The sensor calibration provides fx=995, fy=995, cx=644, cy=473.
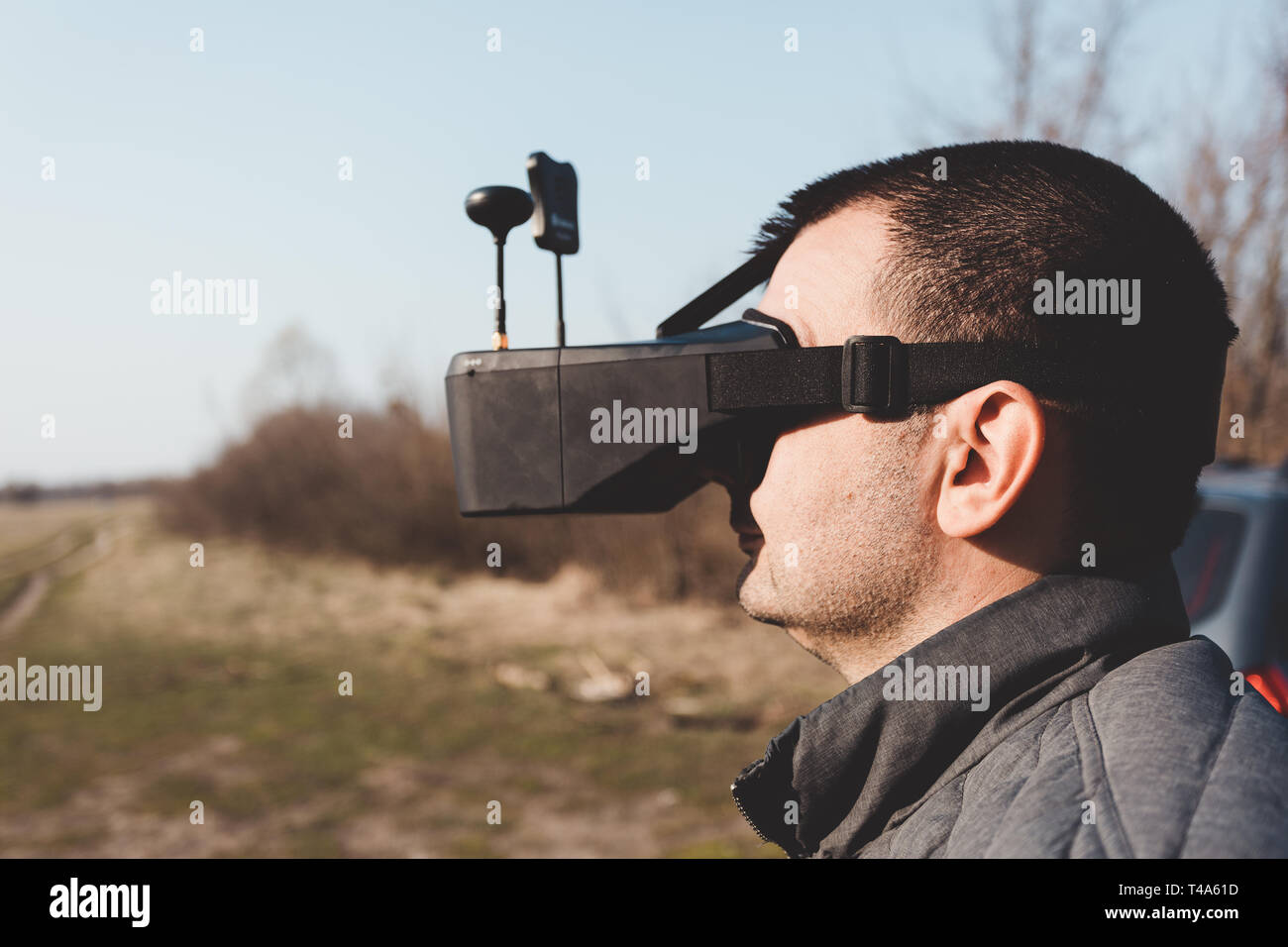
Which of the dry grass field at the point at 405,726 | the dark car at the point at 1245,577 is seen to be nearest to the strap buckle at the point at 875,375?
the dark car at the point at 1245,577

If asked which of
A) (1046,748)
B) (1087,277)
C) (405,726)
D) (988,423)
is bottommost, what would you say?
(405,726)

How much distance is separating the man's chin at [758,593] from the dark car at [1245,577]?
2033 millimetres

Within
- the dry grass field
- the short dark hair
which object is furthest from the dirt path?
the short dark hair

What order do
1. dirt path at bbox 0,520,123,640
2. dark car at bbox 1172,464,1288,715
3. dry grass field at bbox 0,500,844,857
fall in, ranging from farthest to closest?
1. dirt path at bbox 0,520,123,640
2. dry grass field at bbox 0,500,844,857
3. dark car at bbox 1172,464,1288,715

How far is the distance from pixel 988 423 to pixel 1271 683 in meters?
2.39

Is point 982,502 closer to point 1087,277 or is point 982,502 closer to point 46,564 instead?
point 1087,277

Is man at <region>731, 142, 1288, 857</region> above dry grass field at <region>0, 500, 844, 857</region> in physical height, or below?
above

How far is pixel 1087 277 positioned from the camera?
1.37m

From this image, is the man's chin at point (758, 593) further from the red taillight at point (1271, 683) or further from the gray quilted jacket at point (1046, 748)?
the red taillight at point (1271, 683)

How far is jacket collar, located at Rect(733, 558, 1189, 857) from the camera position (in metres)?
1.25

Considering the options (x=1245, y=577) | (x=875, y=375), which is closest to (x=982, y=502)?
(x=875, y=375)

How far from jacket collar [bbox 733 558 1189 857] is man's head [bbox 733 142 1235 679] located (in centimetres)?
9

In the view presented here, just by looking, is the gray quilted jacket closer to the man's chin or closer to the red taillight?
the man's chin

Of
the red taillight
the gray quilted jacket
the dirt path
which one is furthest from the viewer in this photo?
the dirt path
